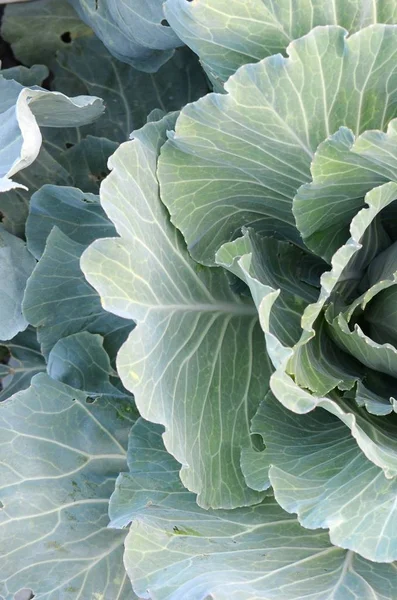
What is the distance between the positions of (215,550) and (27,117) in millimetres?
556

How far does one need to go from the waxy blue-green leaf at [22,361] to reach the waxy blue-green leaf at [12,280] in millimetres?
201

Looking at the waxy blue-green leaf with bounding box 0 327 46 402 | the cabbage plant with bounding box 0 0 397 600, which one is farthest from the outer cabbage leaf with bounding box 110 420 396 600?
the waxy blue-green leaf with bounding box 0 327 46 402

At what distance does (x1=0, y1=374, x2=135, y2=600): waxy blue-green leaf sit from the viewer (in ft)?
3.29

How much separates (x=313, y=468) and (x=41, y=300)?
0.46 metres

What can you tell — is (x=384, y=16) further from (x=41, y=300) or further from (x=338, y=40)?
(x=41, y=300)

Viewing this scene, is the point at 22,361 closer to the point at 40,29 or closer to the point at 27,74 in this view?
the point at 27,74

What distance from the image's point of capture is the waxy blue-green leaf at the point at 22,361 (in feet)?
4.24

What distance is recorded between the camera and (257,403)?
0.97m

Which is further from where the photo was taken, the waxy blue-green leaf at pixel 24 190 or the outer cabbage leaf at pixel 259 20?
the waxy blue-green leaf at pixel 24 190

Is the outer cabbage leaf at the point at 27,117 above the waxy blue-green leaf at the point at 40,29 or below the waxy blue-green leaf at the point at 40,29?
above

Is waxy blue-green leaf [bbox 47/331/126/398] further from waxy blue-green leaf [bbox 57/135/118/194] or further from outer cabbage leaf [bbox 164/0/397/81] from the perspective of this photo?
outer cabbage leaf [bbox 164/0/397/81]

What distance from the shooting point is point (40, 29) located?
1314 millimetres

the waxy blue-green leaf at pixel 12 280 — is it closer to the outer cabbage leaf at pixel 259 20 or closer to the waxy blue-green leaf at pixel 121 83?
the waxy blue-green leaf at pixel 121 83

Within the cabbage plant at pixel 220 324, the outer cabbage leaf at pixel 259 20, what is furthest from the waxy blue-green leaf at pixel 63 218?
the outer cabbage leaf at pixel 259 20
